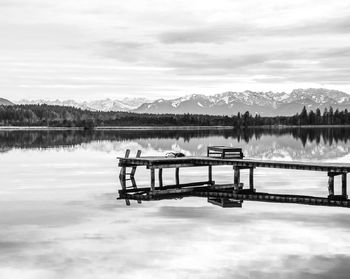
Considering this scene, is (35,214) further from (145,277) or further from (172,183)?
(172,183)

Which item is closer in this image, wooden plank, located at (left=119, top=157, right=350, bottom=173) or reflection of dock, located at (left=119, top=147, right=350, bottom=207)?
reflection of dock, located at (left=119, top=147, right=350, bottom=207)

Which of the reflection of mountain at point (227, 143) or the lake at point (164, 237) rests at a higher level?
the reflection of mountain at point (227, 143)

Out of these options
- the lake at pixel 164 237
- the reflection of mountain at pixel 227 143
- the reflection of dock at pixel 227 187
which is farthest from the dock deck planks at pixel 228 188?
the reflection of mountain at pixel 227 143

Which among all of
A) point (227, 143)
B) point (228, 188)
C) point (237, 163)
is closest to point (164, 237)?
point (237, 163)

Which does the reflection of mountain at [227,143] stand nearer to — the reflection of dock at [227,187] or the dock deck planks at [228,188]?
the reflection of dock at [227,187]

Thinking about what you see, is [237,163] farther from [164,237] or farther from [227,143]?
[227,143]

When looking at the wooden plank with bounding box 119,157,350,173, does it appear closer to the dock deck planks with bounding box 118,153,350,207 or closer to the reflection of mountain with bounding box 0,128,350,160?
the dock deck planks with bounding box 118,153,350,207

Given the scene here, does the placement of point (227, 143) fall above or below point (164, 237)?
above

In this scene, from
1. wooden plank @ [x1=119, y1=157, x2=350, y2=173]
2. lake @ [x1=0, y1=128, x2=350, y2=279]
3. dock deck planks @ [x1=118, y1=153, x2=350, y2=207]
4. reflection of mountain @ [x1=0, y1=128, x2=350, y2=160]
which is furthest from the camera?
reflection of mountain @ [x1=0, y1=128, x2=350, y2=160]

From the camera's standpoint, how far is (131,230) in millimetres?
28641

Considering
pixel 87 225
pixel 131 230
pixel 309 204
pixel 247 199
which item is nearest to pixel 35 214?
pixel 87 225

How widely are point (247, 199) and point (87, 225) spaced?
13.3 m

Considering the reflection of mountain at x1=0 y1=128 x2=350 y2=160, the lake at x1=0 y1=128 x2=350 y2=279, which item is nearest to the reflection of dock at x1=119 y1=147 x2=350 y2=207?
the lake at x1=0 y1=128 x2=350 y2=279

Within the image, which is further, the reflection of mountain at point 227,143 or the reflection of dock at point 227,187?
the reflection of mountain at point 227,143
